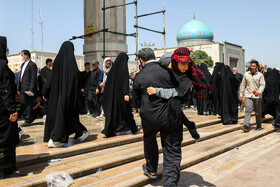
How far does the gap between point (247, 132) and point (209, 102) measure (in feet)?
8.99

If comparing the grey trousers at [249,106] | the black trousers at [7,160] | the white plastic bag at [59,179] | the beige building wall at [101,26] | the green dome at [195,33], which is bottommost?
the white plastic bag at [59,179]

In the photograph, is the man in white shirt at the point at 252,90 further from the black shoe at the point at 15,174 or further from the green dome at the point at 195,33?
the green dome at the point at 195,33

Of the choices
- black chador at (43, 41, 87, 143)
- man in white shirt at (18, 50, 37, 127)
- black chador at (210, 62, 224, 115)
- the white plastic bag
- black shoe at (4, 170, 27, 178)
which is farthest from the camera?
black chador at (210, 62, 224, 115)

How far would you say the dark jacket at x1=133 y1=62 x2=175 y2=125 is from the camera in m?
3.29

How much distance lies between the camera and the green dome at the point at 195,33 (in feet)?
190

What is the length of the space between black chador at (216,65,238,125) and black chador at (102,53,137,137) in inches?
144

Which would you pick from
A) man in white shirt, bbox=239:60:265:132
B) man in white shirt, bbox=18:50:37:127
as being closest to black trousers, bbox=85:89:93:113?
man in white shirt, bbox=18:50:37:127

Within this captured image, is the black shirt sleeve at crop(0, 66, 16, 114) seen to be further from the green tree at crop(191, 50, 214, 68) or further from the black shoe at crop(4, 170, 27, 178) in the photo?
the green tree at crop(191, 50, 214, 68)

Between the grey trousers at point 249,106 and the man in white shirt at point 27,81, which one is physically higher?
the man in white shirt at point 27,81

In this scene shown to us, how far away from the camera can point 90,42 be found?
425 inches

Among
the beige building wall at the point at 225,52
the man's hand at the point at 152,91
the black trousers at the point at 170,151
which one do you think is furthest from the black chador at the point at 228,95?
the beige building wall at the point at 225,52

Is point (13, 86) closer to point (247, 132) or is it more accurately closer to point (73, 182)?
point (73, 182)

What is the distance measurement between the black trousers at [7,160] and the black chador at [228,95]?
6312mm

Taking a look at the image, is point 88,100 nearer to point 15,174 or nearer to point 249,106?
point 249,106
